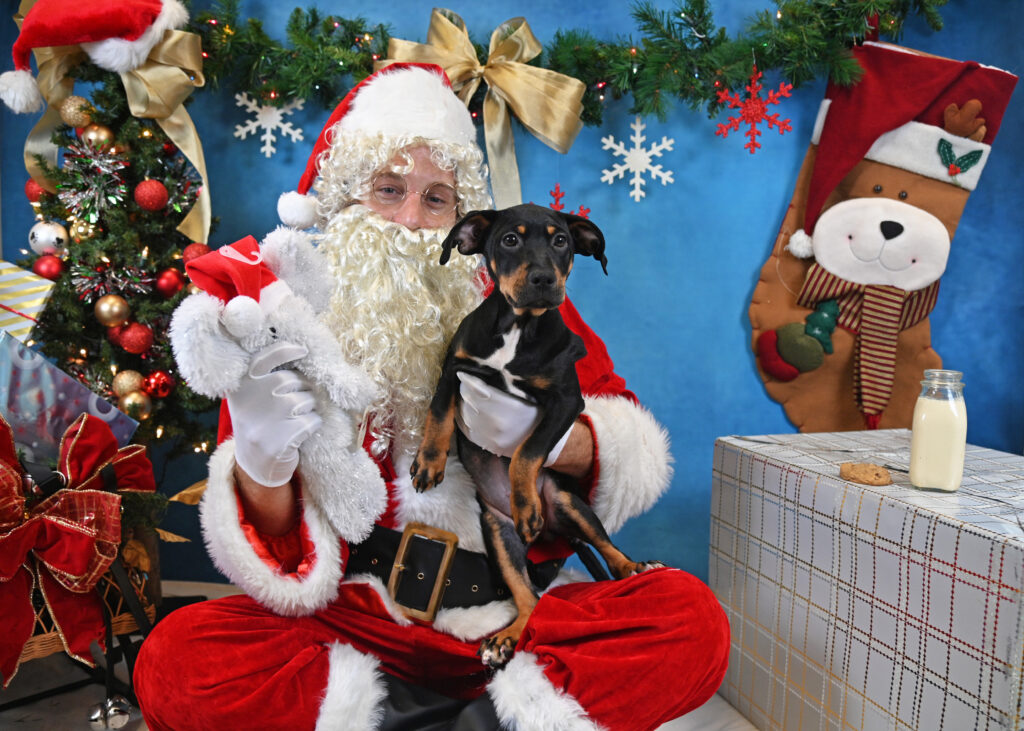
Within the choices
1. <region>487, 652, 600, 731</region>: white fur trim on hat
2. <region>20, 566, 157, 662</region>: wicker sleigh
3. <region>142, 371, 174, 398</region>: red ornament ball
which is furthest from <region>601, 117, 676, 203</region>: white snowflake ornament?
<region>20, 566, 157, 662</region>: wicker sleigh

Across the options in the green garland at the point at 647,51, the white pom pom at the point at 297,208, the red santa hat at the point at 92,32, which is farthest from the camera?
the green garland at the point at 647,51

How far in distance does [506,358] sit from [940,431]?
93 cm

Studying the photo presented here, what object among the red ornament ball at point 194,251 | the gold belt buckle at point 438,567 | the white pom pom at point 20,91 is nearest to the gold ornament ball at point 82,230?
the red ornament ball at point 194,251

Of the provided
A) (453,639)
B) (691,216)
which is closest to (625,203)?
(691,216)

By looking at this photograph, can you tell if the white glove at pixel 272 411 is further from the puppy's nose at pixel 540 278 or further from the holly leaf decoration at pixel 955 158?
the holly leaf decoration at pixel 955 158

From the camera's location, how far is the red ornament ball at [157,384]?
2111 mm

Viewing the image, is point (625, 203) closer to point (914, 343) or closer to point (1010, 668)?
point (914, 343)

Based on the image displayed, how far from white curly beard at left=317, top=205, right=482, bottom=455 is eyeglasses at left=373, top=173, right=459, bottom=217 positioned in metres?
0.07

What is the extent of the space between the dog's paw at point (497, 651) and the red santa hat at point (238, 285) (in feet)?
2.46

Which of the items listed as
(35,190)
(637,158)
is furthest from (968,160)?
(35,190)

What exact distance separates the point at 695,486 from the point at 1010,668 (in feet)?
4.81

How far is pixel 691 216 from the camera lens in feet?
8.37

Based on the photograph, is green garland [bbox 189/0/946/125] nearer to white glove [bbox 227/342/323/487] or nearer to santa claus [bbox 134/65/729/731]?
santa claus [bbox 134/65/729/731]

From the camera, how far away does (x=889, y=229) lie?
2.36 metres
